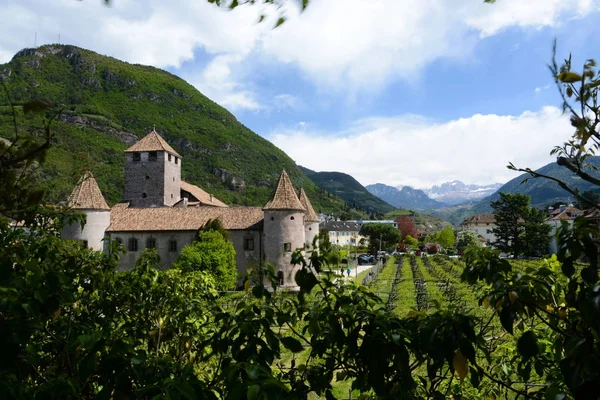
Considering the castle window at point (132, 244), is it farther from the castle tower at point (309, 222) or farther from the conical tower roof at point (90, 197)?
the castle tower at point (309, 222)

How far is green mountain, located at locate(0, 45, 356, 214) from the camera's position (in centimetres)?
13788

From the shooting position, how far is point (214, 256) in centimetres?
3225


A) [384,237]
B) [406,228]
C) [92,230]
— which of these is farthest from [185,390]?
[406,228]

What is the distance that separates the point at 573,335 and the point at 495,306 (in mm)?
425

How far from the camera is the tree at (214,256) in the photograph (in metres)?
31.7

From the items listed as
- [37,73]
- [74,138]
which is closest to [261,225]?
[74,138]

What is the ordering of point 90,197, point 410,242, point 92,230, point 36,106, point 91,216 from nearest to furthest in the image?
point 36,106 < point 91,216 < point 92,230 < point 90,197 < point 410,242

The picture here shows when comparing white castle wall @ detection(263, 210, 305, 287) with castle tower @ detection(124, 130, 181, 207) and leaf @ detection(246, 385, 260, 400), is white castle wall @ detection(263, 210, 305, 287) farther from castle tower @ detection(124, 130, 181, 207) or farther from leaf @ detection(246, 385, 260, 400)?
leaf @ detection(246, 385, 260, 400)

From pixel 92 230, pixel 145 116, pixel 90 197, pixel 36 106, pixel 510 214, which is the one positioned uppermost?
pixel 145 116

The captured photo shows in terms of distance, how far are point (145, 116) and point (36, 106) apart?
17210 cm

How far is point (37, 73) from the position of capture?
152 m

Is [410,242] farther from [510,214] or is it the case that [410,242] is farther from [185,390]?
[185,390]

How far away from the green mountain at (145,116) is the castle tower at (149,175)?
2996 inches

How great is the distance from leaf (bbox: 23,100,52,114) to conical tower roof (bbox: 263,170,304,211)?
31.6 metres
